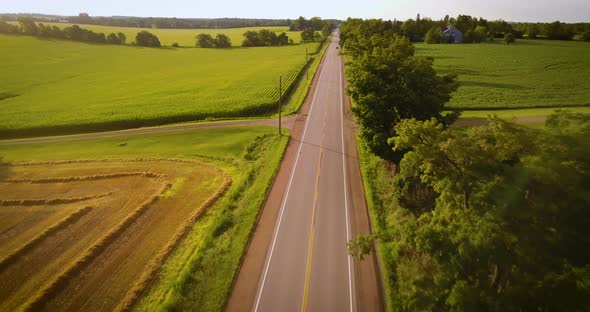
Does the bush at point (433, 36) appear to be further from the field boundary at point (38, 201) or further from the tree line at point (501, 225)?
the field boundary at point (38, 201)

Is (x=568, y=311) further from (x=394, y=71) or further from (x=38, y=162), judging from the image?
(x=38, y=162)

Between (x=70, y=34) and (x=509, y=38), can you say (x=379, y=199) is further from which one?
(x=70, y=34)

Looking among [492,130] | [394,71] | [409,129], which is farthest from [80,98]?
[492,130]

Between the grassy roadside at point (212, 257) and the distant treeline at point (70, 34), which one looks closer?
the grassy roadside at point (212, 257)

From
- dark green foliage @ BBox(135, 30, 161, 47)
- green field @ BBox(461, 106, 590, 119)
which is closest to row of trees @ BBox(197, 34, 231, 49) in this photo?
dark green foliage @ BBox(135, 30, 161, 47)

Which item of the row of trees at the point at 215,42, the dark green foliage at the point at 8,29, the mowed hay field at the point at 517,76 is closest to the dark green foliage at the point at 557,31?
the mowed hay field at the point at 517,76

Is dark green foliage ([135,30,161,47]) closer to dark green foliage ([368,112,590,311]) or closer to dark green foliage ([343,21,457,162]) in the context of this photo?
dark green foliage ([343,21,457,162])
